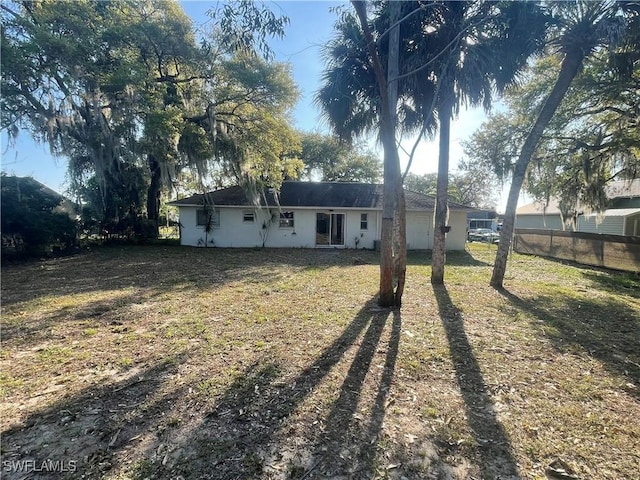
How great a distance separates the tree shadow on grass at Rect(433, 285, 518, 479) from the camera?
2.17 m

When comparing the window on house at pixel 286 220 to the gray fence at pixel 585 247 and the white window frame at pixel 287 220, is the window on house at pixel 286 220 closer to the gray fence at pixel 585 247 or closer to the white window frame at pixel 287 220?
the white window frame at pixel 287 220

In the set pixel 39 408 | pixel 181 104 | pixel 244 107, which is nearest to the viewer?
pixel 39 408

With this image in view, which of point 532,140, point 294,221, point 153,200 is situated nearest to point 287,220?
point 294,221

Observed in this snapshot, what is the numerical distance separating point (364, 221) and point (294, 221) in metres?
3.56

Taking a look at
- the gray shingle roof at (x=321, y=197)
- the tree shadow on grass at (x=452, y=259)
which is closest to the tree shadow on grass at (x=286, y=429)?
the tree shadow on grass at (x=452, y=259)

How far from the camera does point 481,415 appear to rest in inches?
107

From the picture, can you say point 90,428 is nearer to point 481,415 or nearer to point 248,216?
point 481,415

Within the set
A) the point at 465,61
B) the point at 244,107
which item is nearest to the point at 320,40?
the point at 465,61

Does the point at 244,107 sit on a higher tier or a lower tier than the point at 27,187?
higher

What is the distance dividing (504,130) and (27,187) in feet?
55.3

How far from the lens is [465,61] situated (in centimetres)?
615

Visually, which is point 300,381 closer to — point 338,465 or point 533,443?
point 338,465

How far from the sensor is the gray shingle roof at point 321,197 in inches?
597

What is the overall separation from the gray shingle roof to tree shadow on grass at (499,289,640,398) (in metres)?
8.95
